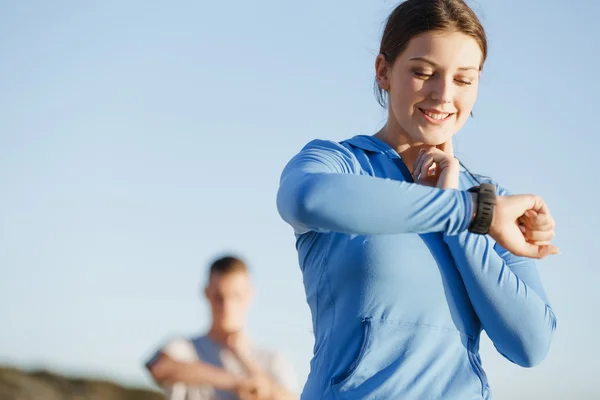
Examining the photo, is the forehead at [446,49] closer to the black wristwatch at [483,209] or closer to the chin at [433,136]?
the chin at [433,136]

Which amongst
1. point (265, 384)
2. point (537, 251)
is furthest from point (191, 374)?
point (537, 251)

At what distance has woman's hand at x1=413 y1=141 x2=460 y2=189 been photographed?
2463 mm

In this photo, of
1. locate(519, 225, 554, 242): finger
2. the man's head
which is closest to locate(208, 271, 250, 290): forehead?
the man's head

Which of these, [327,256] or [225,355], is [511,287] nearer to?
[327,256]

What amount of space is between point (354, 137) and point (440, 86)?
0.29 meters

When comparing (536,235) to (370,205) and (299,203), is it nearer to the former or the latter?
(370,205)

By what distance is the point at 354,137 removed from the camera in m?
2.65

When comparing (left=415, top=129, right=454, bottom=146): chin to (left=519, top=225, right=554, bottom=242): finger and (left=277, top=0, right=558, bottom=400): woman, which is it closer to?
(left=277, top=0, right=558, bottom=400): woman

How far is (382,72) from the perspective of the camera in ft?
9.13

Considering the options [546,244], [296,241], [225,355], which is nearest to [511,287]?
[546,244]

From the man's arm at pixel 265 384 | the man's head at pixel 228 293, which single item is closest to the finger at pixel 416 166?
the man's arm at pixel 265 384

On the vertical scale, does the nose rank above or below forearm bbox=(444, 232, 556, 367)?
above

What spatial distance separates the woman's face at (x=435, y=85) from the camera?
256 centimetres

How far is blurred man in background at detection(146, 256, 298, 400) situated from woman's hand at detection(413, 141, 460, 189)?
7.21 ft
